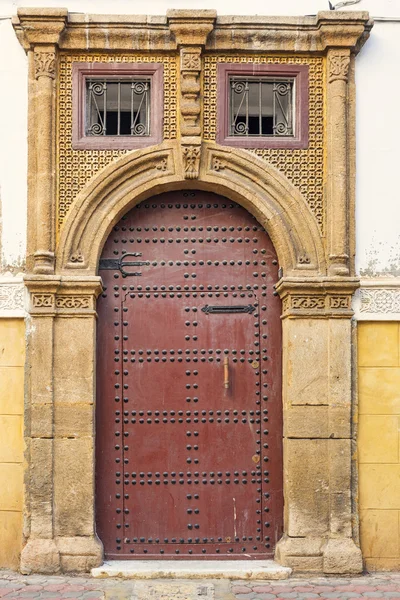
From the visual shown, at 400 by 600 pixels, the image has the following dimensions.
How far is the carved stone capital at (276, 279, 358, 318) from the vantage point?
6871 millimetres

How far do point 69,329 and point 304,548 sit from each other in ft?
8.04

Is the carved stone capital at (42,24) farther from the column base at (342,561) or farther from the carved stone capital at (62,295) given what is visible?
the column base at (342,561)

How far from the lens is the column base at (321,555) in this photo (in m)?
6.68

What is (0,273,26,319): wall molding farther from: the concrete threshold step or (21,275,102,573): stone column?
the concrete threshold step

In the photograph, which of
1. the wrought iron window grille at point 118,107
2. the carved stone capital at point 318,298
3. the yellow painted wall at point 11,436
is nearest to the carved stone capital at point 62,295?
the yellow painted wall at point 11,436

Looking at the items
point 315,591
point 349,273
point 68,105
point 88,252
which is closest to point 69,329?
point 88,252

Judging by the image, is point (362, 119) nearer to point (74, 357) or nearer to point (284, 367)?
point (284, 367)

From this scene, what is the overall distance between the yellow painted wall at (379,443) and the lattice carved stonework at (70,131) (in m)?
2.32

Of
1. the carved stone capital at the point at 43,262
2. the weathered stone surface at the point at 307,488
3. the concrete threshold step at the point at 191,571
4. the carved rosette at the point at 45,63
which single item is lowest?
the concrete threshold step at the point at 191,571

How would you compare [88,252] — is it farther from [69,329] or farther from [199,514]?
[199,514]

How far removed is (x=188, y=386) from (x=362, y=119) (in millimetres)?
2538

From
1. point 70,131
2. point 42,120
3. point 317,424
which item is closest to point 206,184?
point 70,131

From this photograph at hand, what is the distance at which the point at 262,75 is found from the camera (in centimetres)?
713

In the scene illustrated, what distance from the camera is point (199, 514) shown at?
7043 mm
